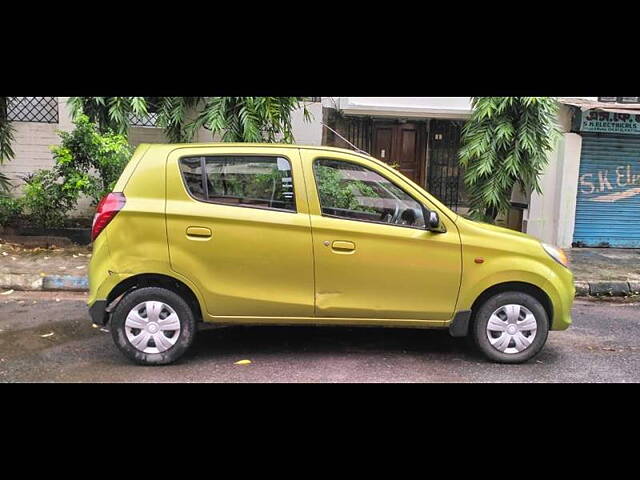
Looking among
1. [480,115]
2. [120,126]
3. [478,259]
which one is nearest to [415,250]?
[478,259]

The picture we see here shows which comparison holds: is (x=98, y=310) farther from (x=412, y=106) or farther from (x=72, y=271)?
(x=412, y=106)

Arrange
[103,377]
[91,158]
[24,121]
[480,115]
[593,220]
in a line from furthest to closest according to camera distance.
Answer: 1. [593,220]
2. [24,121]
3. [480,115]
4. [91,158]
5. [103,377]

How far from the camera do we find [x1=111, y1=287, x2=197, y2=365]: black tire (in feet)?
13.8

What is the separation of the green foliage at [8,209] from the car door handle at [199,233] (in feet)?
18.5

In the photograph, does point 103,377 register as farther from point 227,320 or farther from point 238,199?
point 238,199

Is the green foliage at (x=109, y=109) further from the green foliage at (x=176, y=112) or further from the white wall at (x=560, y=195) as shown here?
the white wall at (x=560, y=195)

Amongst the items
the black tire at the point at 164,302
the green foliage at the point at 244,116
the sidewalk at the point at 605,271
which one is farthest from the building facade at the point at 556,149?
the black tire at the point at 164,302

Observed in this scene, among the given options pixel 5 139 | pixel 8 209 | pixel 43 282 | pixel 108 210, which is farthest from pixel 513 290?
pixel 5 139

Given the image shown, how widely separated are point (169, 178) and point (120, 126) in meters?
4.69

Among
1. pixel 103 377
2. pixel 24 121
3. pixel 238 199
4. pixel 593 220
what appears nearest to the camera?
pixel 103 377

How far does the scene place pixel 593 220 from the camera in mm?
10617

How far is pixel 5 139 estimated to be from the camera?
30.0ft

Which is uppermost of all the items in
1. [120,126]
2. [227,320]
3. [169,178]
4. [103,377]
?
[120,126]

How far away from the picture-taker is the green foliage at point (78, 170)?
7672mm
